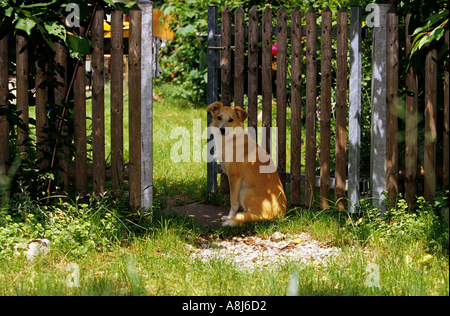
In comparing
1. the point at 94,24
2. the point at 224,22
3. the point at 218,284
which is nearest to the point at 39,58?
the point at 94,24

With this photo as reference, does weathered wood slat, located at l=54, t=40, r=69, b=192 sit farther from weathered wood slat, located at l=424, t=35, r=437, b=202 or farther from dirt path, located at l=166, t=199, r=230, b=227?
weathered wood slat, located at l=424, t=35, r=437, b=202

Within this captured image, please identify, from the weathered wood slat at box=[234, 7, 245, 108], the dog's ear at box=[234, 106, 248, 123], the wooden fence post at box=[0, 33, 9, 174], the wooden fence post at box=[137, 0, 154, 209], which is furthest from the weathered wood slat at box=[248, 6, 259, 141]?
the wooden fence post at box=[0, 33, 9, 174]

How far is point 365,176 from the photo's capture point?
5977mm

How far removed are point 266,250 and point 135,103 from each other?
1.92 m

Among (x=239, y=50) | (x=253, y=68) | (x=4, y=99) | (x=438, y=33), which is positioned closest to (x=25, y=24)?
(x=4, y=99)

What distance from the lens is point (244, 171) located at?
545 centimetres

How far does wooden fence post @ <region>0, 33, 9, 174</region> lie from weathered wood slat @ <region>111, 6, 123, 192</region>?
3.36 ft

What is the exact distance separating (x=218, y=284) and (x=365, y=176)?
308 centimetres

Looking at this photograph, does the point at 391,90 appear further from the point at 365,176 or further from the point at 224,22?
the point at 224,22

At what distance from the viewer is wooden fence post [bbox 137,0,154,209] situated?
4.93 meters

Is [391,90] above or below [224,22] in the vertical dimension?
below

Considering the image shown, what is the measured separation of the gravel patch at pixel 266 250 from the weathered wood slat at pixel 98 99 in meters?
1.28

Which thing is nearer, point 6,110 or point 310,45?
point 6,110

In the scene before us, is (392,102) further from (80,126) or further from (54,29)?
(54,29)
